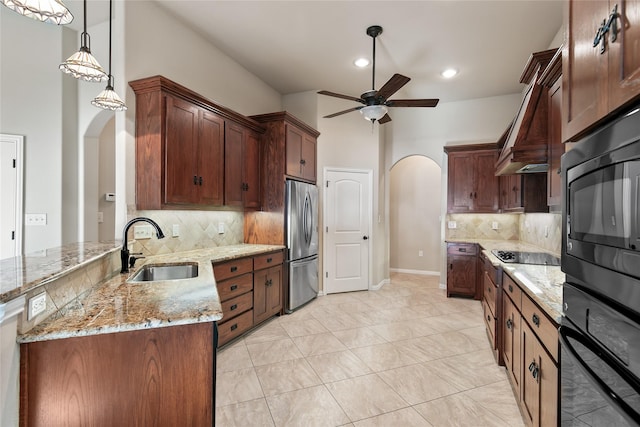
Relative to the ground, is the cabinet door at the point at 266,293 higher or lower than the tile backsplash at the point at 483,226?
lower

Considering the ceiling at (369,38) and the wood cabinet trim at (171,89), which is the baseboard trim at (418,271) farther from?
the wood cabinet trim at (171,89)

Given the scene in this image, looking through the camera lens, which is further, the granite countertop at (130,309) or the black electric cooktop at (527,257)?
the black electric cooktop at (527,257)

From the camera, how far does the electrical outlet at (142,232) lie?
2.66 meters

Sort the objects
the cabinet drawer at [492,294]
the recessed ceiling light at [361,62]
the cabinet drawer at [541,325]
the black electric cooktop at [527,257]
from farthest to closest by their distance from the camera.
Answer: the recessed ceiling light at [361,62], the black electric cooktop at [527,257], the cabinet drawer at [492,294], the cabinet drawer at [541,325]

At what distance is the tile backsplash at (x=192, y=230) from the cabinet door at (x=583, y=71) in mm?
2957

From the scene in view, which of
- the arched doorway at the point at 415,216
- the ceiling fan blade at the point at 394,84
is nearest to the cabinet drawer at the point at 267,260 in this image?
the ceiling fan blade at the point at 394,84

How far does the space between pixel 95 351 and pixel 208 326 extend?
15.7 inches

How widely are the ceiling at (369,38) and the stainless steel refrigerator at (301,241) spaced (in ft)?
5.33

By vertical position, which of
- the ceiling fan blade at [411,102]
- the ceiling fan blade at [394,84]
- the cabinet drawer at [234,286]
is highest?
the ceiling fan blade at [394,84]

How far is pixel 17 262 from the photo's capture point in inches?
54.8

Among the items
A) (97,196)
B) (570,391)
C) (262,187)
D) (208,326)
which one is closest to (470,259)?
(262,187)

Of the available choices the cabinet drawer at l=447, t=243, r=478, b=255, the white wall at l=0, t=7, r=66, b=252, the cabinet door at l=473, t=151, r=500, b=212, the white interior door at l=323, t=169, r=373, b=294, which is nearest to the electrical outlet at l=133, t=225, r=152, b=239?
the white wall at l=0, t=7, r=66, b=252

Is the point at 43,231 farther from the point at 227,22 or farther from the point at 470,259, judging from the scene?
the point at 470,259

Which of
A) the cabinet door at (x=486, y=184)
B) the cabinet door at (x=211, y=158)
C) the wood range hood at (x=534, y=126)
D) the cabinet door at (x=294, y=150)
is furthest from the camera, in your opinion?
the cabinet door at (x=486, y=184)
